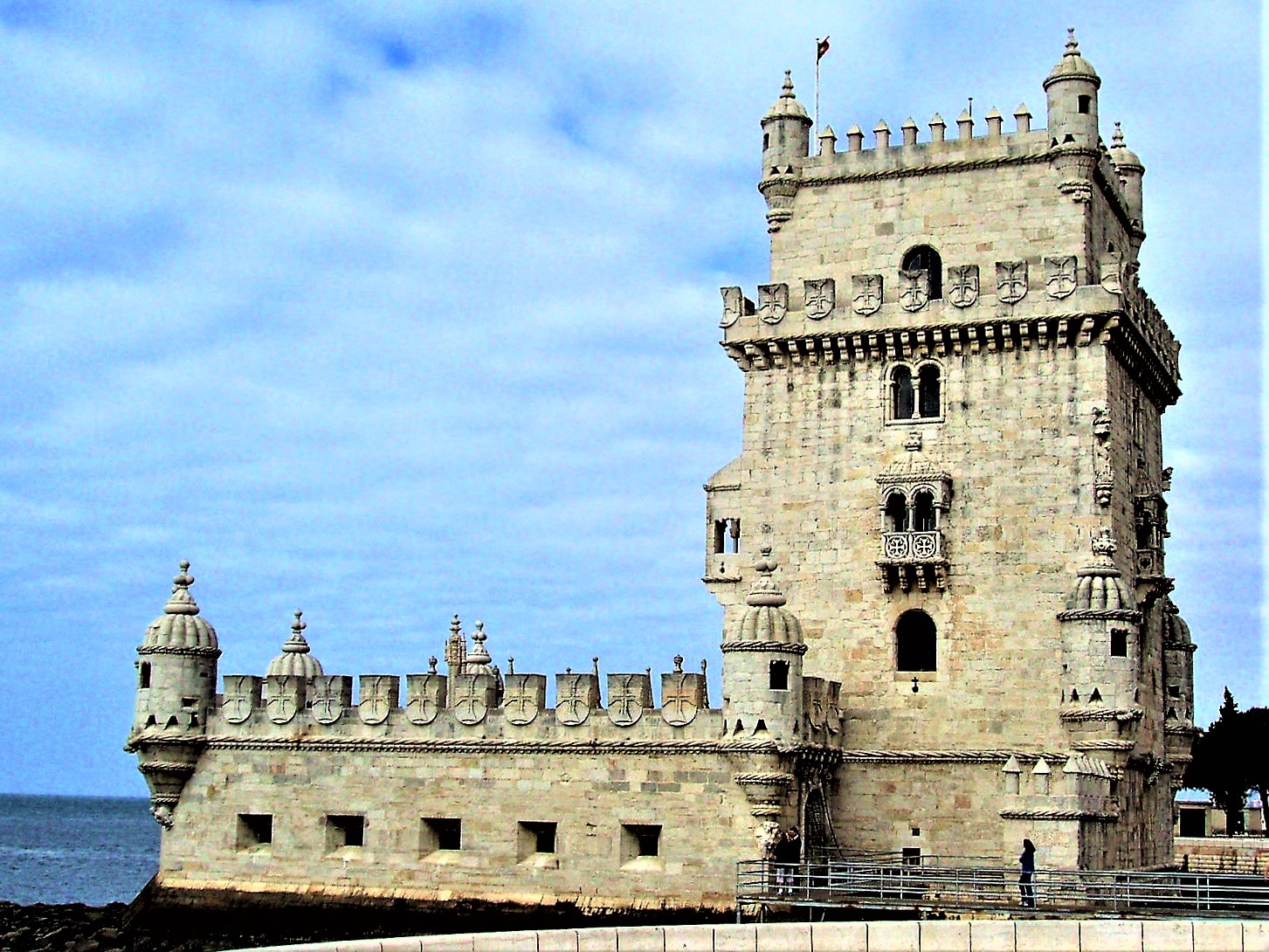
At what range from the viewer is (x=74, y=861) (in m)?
113

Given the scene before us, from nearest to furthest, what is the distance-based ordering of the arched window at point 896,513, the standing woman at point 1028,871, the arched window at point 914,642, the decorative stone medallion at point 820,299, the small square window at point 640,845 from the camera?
the standing woman at point 1028,871
the small square window at point 640,845
the arched window at point 914,642
the arched window at point 896,513
the decorative stone medallion at point 820,299

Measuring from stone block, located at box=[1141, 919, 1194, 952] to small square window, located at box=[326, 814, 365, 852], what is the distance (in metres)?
18.5

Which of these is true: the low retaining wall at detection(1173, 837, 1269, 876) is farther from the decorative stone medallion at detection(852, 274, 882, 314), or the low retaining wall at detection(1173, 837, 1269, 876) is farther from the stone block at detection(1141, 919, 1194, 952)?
the stone block at detection(1141, 919, 1194, 952)

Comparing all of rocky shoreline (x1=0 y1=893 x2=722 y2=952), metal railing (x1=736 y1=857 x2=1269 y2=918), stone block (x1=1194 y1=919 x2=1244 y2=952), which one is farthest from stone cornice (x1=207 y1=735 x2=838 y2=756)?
stone block (x1=1194 y1=919 x2=1244 y2=952)

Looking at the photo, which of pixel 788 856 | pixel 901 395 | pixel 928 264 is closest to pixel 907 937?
pixel 788 856

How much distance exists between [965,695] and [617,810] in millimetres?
8276

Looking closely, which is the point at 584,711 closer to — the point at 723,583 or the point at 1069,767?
the point at 723,583

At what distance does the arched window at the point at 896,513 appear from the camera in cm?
4044

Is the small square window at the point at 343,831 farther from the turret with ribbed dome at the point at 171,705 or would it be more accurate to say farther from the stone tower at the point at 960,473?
the stone tower at the point at 960,473

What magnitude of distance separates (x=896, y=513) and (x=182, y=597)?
16861mm

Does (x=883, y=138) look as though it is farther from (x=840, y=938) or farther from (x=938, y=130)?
(x=840, y=938)

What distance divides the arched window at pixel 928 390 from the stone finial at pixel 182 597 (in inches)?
696

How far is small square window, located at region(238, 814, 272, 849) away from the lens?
40250 mm

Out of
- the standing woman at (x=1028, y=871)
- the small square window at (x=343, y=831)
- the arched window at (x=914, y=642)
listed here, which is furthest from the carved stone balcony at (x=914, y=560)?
the small square window at (x=343, y=831)
